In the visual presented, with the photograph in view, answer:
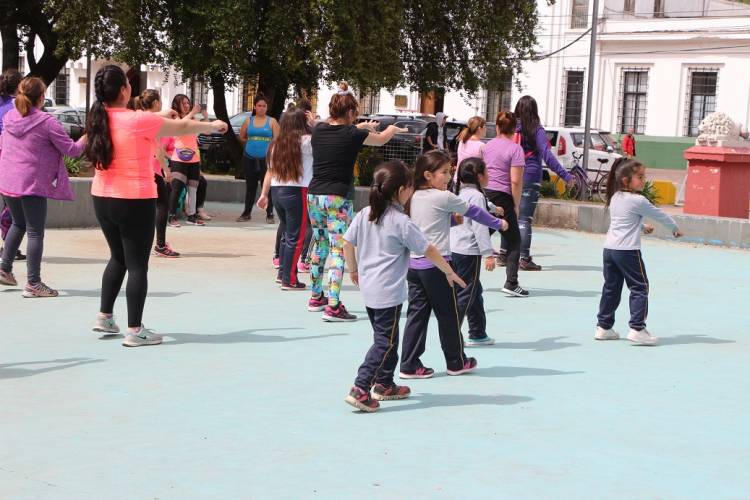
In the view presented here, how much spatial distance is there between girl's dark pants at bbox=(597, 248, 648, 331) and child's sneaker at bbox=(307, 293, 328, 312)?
2.14m

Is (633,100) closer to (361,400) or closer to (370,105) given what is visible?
(370,105)

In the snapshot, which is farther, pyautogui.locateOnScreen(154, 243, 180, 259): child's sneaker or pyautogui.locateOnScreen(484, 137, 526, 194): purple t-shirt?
pyautogui.locateOnScreen(154, 243, 180, 259): child's sneaker

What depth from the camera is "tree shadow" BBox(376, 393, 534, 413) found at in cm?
617

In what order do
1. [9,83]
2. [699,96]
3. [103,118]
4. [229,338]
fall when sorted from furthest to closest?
[699,96], [9,83], [229,338], [103,118]

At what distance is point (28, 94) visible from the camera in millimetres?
9000

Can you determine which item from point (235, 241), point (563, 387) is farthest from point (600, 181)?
point (563, 387)

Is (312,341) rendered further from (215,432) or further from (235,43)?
(235,43)

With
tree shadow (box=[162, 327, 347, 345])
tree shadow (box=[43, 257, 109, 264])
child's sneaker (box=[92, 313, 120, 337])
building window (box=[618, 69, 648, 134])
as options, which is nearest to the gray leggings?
child's sneaker (box=[92, 313, 120, 337])

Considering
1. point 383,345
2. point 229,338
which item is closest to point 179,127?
point 229,338

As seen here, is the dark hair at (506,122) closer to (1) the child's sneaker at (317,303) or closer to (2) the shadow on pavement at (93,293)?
(1) the child's sneaker at (317,303)

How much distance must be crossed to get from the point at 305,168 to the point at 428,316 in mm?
3293

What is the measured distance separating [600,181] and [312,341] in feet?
45.6

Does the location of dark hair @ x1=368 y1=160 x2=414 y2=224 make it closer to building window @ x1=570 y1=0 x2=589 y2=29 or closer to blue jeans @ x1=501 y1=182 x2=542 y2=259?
blue jeans @ x1=501 y1=182 x2=542 y2=259

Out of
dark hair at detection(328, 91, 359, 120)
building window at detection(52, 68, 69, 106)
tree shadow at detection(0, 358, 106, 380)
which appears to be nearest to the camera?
tree shadow at detection(0, 358, 106, 380)
